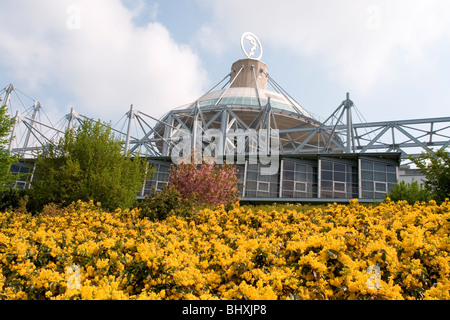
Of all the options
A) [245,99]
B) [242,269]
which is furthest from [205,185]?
[245,99]

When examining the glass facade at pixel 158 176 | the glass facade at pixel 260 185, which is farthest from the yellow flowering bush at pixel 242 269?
the glass facade at pixel 158 176

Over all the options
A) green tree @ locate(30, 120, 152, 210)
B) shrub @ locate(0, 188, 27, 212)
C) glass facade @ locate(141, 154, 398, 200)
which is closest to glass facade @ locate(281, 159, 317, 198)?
glass facade @ locate(141, 154, 398, 200)

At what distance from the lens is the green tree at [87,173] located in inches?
635

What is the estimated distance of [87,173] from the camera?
1673cm

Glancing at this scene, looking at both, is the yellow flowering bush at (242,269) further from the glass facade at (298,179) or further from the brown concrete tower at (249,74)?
the brown concrete tower at (249,74)

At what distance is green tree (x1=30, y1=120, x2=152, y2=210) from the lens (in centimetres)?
1614

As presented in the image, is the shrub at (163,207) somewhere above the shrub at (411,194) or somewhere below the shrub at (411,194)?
below

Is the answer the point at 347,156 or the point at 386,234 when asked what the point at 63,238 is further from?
→ the point at 347,156

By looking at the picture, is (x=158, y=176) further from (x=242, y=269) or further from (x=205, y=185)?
(x=242, y=269)
